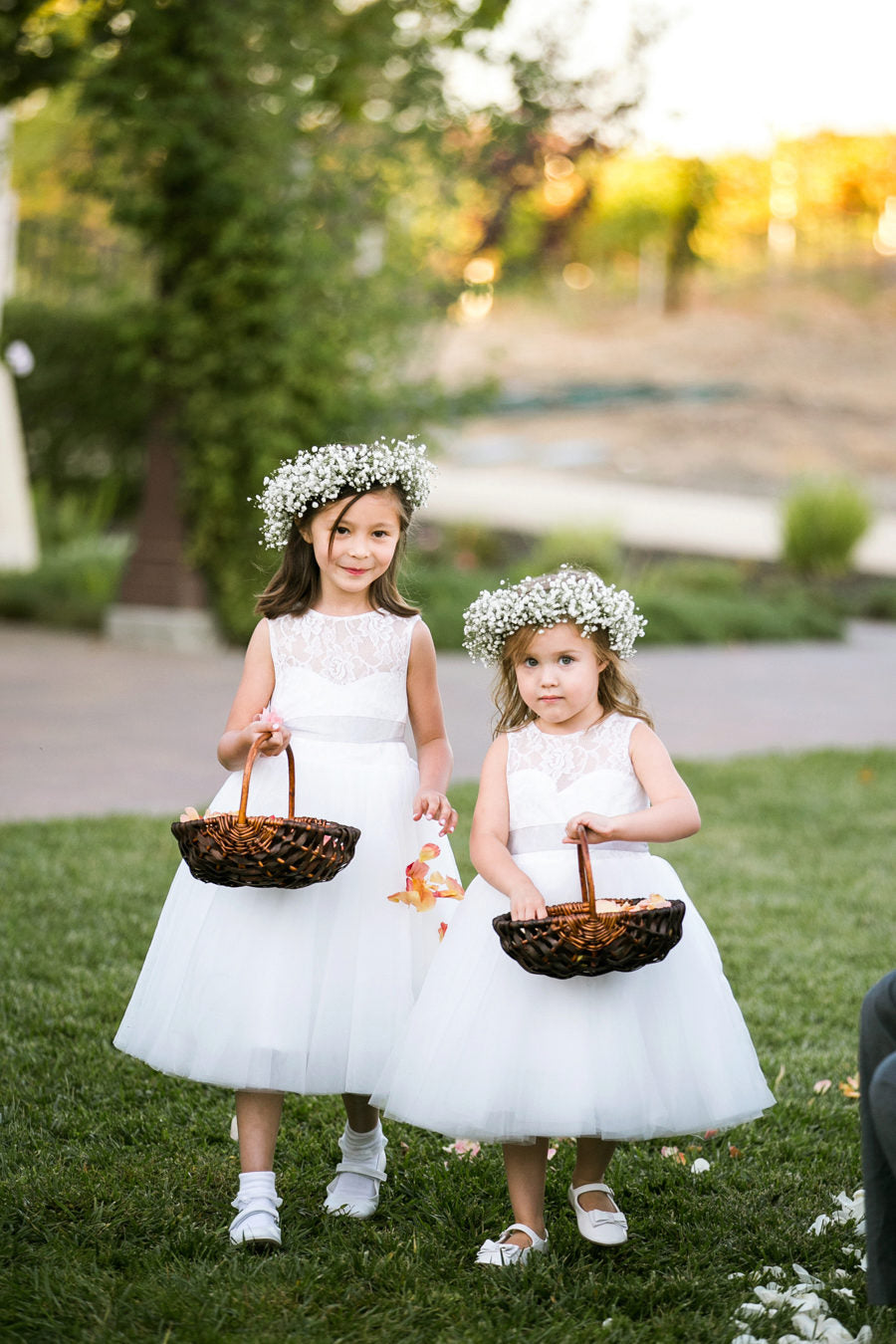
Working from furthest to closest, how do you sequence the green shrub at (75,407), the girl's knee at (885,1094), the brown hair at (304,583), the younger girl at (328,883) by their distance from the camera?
the green shrub at (75,407), the brown hair at (304,583), the younger girl at (328,883), the girl's knee at (885,1094)

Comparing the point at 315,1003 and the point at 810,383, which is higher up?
the point at 810,383

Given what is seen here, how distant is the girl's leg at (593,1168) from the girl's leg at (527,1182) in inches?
3.8

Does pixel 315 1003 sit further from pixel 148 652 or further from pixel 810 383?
pixel 810 383

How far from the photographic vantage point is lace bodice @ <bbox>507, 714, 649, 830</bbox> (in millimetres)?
2693

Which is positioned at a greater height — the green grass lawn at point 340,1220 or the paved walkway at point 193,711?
the paved walkway at point 193,711

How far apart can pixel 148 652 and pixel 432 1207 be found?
7.14 metres

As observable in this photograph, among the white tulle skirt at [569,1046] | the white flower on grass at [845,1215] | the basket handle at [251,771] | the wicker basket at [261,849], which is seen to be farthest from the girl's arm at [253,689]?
the white flower on grass at [845,1215]

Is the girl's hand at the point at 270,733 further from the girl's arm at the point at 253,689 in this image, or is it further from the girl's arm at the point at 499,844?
the girl's arm at the point at 499,844

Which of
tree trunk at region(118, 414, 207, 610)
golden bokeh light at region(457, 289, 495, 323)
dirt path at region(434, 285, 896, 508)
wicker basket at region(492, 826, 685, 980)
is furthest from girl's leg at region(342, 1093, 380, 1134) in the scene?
dirt path at region(434, 285, 896, 508)

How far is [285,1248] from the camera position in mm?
2633

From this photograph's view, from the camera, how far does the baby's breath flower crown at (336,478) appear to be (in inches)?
116

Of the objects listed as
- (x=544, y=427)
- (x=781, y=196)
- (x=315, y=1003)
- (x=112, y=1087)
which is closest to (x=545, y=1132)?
(x=315, y=1003)

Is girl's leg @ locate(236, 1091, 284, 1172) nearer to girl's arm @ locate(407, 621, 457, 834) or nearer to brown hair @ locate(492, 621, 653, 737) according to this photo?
girl's arm @ locate(407, 621, 457, 834)

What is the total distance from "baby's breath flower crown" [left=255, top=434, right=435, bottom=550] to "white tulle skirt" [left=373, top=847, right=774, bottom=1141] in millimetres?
852
